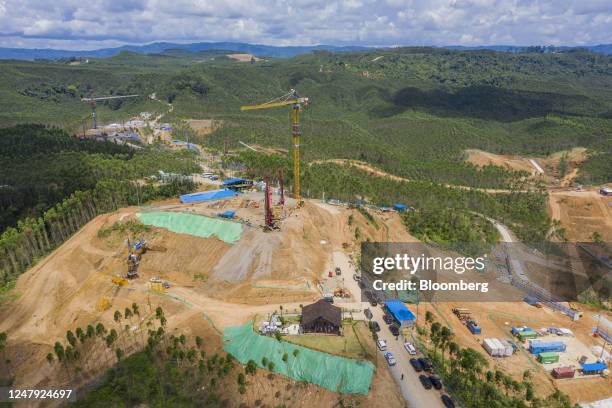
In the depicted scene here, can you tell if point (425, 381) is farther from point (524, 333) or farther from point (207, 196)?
point (207, 196)

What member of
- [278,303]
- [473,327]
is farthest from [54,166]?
[473,327]

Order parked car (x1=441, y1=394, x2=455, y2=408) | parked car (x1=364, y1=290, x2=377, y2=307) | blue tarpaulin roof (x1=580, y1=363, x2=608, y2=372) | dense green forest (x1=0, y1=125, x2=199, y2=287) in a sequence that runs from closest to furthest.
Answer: parked car (x1=441, y1=394, x2=455, y2=408) < blue tarpaulin roof (x1=580, y1=363, x2=608, y2=372) < parked car (x1=364, y1=290, x2=377, y2=307) < dense green forest (x1=0, y1=125, x2=199, y2=287)

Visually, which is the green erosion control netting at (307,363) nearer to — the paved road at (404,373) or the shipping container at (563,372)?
the paved road at (404,373)

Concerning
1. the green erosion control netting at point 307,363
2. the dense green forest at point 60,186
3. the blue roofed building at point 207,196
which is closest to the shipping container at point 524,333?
the green erosion control netting at point 307,363

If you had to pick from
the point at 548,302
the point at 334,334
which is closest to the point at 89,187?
the point at 334,334

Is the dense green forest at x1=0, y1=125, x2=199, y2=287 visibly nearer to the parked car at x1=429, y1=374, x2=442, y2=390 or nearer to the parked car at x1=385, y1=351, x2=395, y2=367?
the parked car at x1=385, y1=351, x2=395, y2=367

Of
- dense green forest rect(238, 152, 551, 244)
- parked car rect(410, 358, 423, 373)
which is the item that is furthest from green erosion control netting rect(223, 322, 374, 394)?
dense green forest rect(238, 152, 551, 244)
